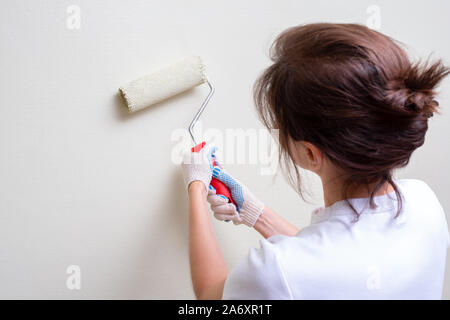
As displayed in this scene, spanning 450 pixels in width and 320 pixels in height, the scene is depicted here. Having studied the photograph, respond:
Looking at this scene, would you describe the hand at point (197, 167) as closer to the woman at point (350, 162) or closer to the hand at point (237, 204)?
the hand at point (237, 204)

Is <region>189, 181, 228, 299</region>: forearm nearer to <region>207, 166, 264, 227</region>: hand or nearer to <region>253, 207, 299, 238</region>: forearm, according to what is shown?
<region>207, 166, 264, 227</region>: hand

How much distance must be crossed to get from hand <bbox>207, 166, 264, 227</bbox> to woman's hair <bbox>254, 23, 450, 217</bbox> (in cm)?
31

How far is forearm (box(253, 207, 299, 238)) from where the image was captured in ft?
3.11

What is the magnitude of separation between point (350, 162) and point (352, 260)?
15 centimetres

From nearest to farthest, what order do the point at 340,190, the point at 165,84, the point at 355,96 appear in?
1. the point at 355,96
2. the point at 340,190
3. the point at 165,84

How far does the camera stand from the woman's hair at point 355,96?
59 centimetres

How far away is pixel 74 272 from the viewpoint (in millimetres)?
888

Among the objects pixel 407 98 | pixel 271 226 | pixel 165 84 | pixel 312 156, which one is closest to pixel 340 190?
pixel 312 156

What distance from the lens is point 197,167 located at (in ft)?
2.84

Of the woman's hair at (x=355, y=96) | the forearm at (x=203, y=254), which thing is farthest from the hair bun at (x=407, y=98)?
the forearm at (x=203, y=254)

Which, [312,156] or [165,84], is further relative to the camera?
[165,84]

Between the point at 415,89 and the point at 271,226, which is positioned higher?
the point at 415,89

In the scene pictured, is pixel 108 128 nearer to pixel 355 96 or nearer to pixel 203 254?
pixel 203 254
